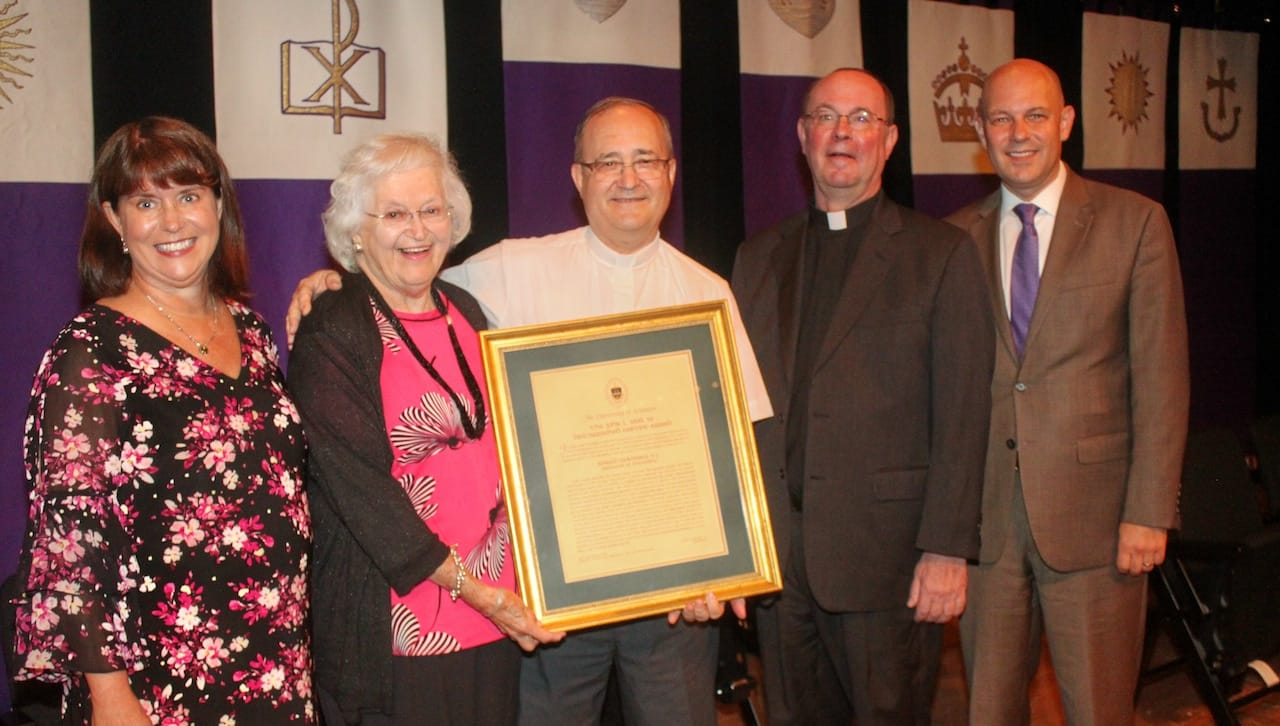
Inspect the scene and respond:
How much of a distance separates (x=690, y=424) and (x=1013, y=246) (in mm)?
1324

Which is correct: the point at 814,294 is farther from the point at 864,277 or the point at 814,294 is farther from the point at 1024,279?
the point at 1024,279

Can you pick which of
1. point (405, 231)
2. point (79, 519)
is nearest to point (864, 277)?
point (405, 231)

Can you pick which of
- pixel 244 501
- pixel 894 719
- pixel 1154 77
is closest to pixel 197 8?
pixel 244 501

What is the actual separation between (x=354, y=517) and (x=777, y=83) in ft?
11.1

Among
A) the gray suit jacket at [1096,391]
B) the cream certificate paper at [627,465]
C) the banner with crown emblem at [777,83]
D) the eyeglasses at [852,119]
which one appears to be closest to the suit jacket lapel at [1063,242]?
the gray suit jacket at [1096,391]

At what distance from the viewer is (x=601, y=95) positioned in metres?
4.19

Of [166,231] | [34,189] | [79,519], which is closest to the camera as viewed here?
[79,519]

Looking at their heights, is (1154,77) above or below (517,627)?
Answer: above

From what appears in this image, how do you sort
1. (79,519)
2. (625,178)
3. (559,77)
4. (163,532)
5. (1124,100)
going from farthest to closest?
(1124,100) → (559,77) → (625,178) → (163,532) → (79,519)

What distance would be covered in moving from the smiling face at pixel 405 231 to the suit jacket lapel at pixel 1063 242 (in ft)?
5.56

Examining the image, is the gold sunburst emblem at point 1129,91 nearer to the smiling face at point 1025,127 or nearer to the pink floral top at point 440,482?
the smiling face at point 1025,127

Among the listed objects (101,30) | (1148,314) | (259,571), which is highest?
(101,30)

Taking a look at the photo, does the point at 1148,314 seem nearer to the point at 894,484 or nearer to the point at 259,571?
the point at 894,484

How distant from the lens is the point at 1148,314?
2.82m
